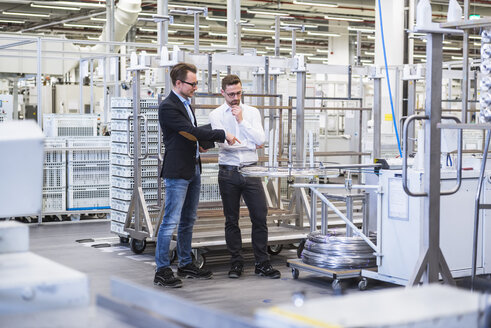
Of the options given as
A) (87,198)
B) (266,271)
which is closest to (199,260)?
(266,271)

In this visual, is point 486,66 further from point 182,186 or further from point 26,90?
point 26,90

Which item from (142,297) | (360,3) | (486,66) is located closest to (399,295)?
(142,297)

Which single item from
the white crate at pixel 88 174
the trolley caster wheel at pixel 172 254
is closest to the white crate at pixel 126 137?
the trolley caster wheel at pixel 172 254

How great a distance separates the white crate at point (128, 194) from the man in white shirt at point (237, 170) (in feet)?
5.58

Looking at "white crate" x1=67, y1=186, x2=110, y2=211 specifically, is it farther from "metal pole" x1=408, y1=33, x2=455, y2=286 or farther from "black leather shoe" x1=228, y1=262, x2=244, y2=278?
"metal pole" x1=408, y1=33, x2=455, y2=286

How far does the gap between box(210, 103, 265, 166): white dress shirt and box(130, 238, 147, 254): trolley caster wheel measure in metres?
1.77

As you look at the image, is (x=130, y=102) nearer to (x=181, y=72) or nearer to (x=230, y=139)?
(x=181, y=72)

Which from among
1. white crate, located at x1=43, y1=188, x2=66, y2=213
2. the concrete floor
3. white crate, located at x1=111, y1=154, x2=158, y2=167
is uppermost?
white crate, located at x1=111, y1=154, x2=158, y2=167

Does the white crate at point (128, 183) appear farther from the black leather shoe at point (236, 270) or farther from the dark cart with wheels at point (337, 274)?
the dark cart with wheels at point (337, 274)

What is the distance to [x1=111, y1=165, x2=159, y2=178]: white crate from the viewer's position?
7402 mm

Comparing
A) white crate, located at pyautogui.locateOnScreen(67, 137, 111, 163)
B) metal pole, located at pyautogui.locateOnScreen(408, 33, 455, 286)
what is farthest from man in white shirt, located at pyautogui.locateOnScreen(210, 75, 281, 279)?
white crate, located at pyautogui.locateOnScreen(67, 137, 111, 163)

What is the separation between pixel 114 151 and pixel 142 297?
6058mm

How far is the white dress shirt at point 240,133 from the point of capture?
5742 mm

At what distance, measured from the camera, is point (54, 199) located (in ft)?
30.6
